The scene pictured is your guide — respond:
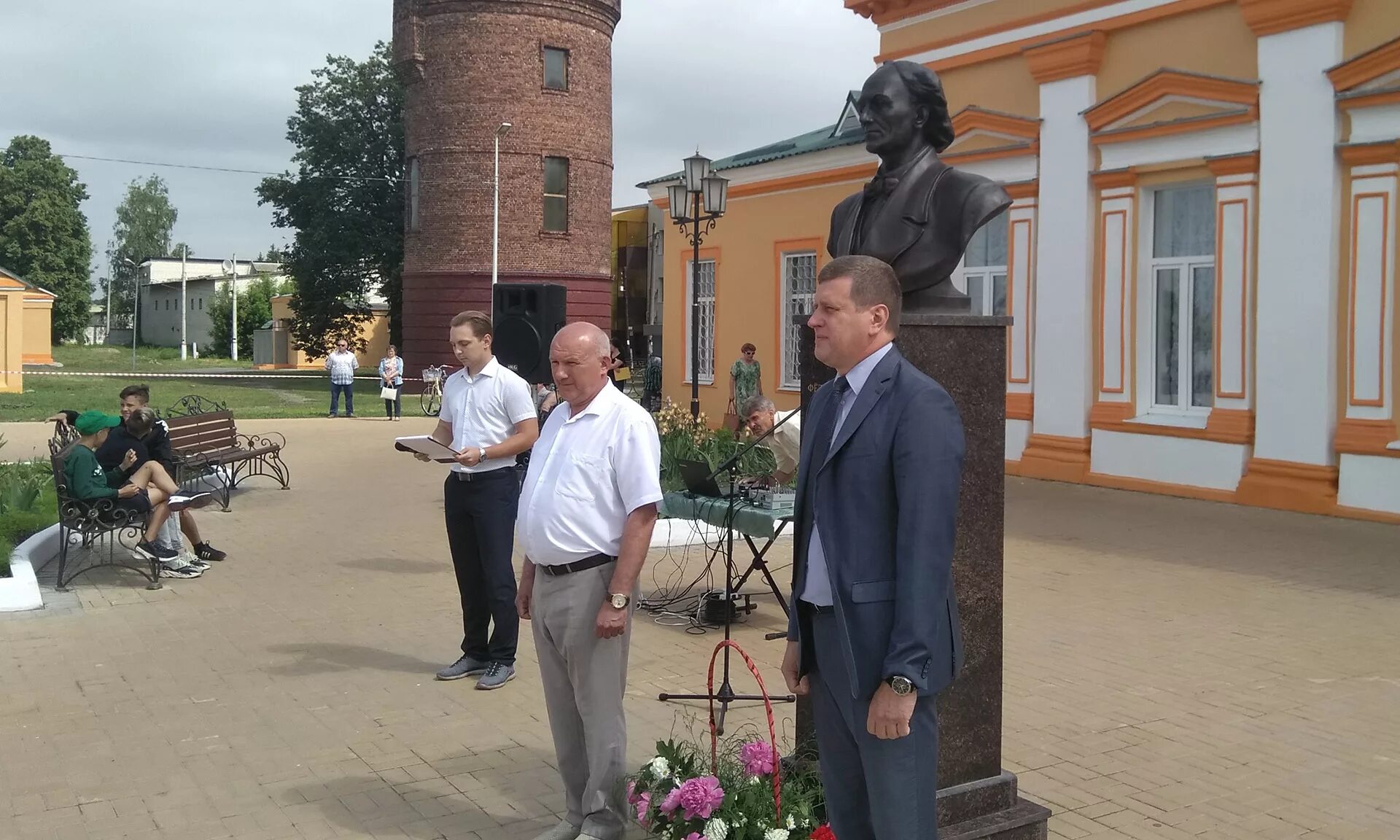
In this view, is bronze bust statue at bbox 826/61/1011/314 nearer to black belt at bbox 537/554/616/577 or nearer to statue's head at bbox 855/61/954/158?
statue's head at bbox 855/61/954/158

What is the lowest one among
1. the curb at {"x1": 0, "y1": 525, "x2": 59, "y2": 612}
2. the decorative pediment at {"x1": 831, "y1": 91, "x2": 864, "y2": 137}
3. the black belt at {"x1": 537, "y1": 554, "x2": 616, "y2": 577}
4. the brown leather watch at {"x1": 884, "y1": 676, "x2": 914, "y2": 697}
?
the curb at {"x1": 0, "y1": 525, "x2": 59, "y2": 612}

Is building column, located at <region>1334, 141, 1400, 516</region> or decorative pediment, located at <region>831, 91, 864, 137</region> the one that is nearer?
building column, located at <region>1334, 141, 1400, 516</region>

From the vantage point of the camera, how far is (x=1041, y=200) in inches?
610

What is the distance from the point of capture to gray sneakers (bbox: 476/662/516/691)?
6.37 meters

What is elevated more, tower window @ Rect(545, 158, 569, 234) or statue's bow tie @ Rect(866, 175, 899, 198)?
tower window @ Rect(545, 158, 569, 234)

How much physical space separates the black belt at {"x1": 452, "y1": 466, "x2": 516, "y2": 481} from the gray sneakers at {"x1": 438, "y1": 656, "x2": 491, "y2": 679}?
985mm

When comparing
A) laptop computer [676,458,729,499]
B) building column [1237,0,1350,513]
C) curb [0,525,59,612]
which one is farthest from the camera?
building column [1237,0,1350,513]

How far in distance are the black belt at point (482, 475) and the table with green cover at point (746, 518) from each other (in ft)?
4.27

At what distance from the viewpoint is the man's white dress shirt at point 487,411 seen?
20.8 feet

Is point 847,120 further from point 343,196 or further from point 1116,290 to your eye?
point 343,196

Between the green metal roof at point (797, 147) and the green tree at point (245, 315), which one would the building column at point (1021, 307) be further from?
the green tree at point (245, 315)

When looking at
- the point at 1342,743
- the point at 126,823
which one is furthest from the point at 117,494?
the point at 1342,743

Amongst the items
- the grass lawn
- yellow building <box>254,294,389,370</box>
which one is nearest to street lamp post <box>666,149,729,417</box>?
the grass lawn

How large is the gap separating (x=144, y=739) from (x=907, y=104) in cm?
421
